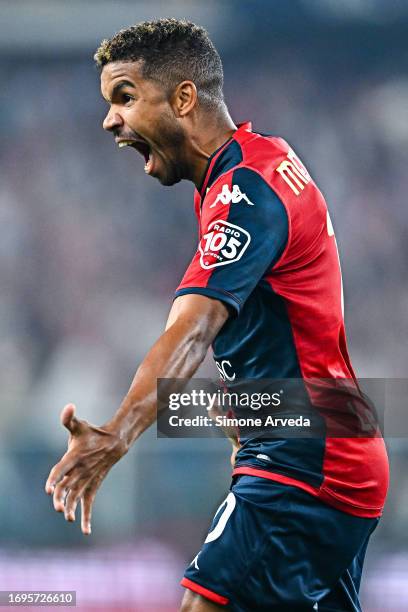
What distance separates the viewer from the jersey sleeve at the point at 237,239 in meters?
1.87

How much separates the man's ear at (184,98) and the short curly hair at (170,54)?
0.02 m

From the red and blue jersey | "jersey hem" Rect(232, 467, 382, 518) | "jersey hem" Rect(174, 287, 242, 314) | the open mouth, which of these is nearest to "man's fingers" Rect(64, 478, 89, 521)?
"jersey hem" Rect(174, 287, 242, 314)

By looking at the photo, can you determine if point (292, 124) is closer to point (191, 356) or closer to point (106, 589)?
point (106, 589)

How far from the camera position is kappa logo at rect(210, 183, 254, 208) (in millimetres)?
1975

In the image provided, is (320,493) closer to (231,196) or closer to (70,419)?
(231,196)

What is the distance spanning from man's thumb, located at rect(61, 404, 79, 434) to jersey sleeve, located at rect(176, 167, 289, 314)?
0.43 metres

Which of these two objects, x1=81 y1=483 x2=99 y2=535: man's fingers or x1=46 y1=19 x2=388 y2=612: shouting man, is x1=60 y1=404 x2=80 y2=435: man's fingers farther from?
x1=46 y1=19 x2=388 y2=612: shouting man

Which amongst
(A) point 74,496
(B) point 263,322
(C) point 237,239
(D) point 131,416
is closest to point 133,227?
(B) point 263,322

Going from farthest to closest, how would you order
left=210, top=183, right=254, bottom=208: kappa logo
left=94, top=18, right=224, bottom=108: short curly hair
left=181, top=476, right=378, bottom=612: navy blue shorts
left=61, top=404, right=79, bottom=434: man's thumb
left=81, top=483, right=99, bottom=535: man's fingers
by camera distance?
left=94, top=18, right=224, bottom=108: short curly hair → left=181, top=476, right=378, bottom=612: navy blue shorts → left=210, top=183, right=254, bottom=208: kappa logo → left=81, top=483, right=99, bottom=535: man's fingers → left=61, top=404, right=79, bottom=434: man's thumb

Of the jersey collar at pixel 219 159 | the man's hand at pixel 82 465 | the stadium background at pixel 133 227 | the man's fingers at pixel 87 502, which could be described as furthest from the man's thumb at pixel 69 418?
the stadium background at pixel 133 227

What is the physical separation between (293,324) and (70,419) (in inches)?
32.9

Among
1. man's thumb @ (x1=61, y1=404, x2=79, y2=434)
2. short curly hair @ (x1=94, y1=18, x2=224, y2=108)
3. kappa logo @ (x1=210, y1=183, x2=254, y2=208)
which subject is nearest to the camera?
man's thumb @ (x1=61, y1=404, x2=79, y2=434)

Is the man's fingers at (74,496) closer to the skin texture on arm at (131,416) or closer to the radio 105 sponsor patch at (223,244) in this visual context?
the skin texture on arm at (131,416)

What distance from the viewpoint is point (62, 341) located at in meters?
5.68
